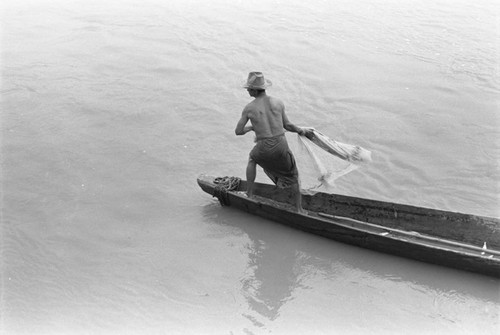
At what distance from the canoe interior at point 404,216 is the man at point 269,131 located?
1.23 ft

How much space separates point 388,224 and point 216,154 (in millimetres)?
A: 2840

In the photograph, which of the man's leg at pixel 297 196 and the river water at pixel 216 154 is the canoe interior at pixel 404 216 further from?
the river water at pixel 216 154

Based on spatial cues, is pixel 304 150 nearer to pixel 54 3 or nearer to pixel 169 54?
pixel 169 54

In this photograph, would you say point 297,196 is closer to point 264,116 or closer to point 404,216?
point 264,116

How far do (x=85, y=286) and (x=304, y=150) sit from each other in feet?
9.18

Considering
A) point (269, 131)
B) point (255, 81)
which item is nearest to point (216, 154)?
point (269, 131)

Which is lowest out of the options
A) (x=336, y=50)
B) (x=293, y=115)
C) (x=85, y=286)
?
(x=85, y=286)

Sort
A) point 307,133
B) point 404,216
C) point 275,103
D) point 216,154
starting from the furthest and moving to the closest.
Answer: point 216,154, point 307,133, point 404,216, point 275,103

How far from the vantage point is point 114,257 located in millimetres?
6418

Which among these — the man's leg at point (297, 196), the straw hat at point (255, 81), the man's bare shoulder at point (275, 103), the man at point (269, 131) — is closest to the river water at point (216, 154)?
the man's leg at point (297, 196)

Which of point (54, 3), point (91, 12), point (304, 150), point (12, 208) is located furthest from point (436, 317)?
point (54, 3)

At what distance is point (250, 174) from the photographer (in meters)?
6.85

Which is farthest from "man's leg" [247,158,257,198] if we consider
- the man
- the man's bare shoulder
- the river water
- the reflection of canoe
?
the man's bare shoulder

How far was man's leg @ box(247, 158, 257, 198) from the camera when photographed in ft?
22.3
